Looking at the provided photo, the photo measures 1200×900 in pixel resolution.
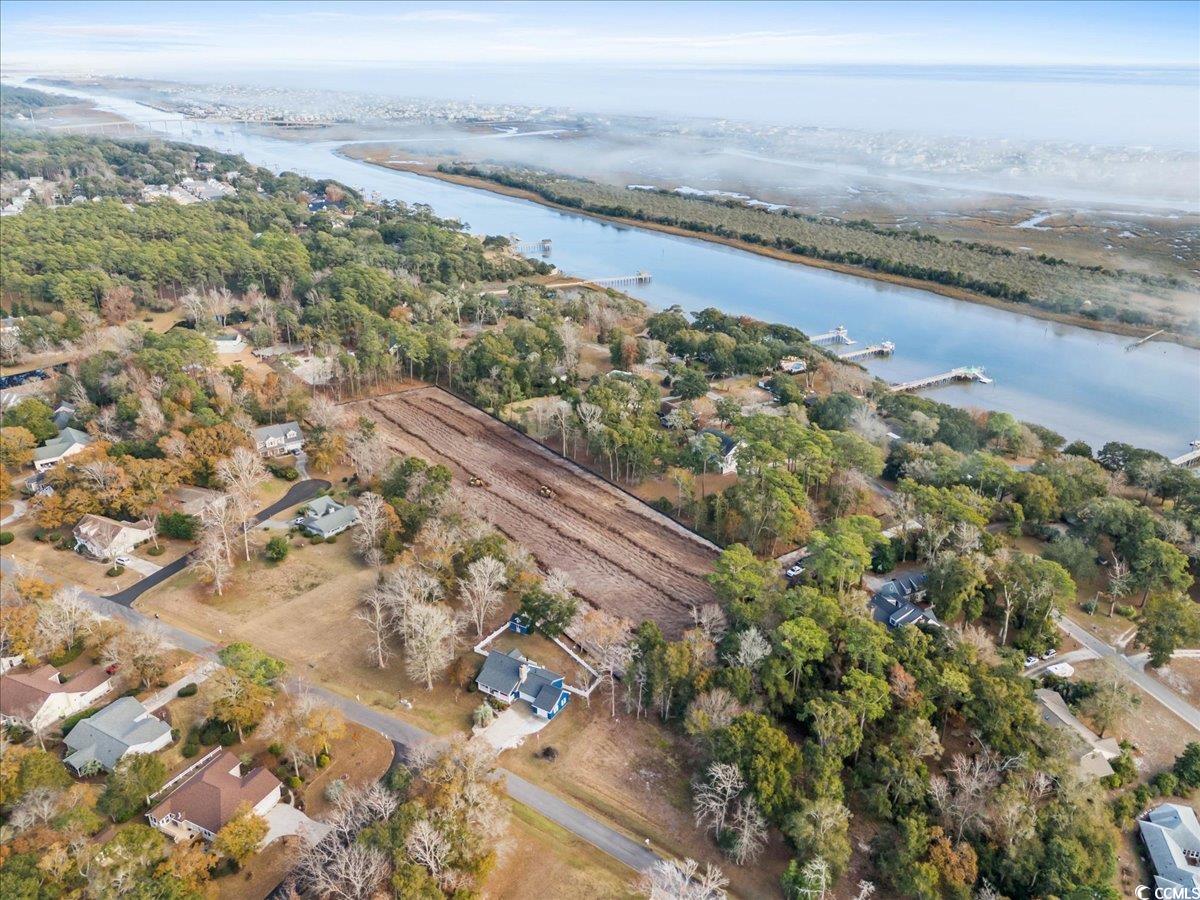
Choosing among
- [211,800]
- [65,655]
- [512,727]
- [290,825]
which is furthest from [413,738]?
[65,655]

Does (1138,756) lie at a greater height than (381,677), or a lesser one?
greater

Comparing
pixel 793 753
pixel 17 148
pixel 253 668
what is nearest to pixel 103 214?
pixel 17 148

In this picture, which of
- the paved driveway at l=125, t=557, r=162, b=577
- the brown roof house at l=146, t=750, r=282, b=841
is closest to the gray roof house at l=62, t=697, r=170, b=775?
the brown roof house at l=146, t=750, r=282, b=841

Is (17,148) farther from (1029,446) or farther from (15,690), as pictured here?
(1029,446)

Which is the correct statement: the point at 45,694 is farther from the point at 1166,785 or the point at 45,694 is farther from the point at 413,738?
the point at 1166,785

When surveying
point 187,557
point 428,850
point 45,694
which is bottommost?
point 187,557

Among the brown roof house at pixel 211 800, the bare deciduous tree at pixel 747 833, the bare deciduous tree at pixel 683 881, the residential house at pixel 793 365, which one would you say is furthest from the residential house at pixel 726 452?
the brown roof house at pixel 211 800
